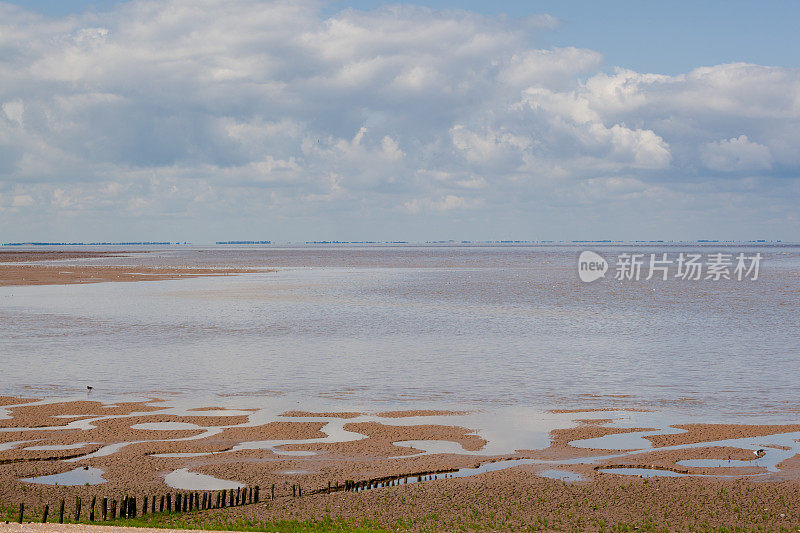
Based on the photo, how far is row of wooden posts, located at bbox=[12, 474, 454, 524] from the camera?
51.4ft

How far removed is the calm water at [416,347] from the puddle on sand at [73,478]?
9.06 meters

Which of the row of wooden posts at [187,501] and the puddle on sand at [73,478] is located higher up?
the row of wooden posts at [187,501]

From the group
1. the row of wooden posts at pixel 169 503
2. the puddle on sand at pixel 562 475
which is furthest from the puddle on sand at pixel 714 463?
the row of wooden posts at pixel 169 503

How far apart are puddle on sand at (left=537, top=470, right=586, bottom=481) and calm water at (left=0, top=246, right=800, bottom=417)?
7.58m

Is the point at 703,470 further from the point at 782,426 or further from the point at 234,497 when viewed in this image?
the point at 234,497

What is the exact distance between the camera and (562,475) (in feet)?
62.3

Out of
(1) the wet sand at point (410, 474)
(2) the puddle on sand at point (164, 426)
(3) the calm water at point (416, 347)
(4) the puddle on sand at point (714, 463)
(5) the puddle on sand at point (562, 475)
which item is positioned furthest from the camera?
(3) the calm water at point (416, 347)

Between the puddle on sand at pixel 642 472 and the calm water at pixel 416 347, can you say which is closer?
the puddle on sand at pixel 642 472

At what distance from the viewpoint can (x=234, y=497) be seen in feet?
56.7

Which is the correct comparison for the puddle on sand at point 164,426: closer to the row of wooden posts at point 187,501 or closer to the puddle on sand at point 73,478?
the puddle on sand at point 73,478

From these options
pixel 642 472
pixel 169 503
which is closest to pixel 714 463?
pixel 642 472

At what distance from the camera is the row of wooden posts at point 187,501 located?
1568cm

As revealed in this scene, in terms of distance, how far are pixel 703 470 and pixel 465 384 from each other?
1190 centimetres

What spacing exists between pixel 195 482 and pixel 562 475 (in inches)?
326
